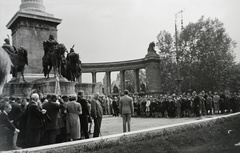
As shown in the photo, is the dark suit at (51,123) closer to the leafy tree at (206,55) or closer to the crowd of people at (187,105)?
the crowd of people at (187,105)

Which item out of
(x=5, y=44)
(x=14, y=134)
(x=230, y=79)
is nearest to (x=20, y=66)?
(x=5, y=44)

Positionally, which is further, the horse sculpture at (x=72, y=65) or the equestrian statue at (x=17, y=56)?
the horse sculpture at (x=72, y=65)

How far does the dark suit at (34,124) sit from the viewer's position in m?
7.72

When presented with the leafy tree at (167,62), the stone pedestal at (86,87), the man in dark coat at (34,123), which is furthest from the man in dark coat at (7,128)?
the leafy tree at (167,62)

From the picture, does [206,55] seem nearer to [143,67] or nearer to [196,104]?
[143,67]

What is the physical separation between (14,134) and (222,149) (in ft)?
18.5

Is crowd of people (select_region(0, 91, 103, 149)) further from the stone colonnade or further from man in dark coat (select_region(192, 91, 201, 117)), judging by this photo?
the stone colonnade

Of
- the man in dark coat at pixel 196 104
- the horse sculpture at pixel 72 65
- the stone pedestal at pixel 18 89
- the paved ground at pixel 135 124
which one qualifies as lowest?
the paved ground at pixel 135 124

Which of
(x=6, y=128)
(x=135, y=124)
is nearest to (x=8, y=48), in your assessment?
(x=135, y=124)

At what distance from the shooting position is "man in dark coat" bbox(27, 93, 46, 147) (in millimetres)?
7723

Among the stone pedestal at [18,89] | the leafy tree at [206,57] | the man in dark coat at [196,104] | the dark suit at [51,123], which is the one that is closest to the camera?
the dark suit at [51,123]

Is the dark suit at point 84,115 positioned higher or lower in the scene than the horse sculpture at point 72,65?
lower

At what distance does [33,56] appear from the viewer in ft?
63.5

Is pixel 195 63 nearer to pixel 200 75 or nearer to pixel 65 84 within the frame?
pixel 200 75
